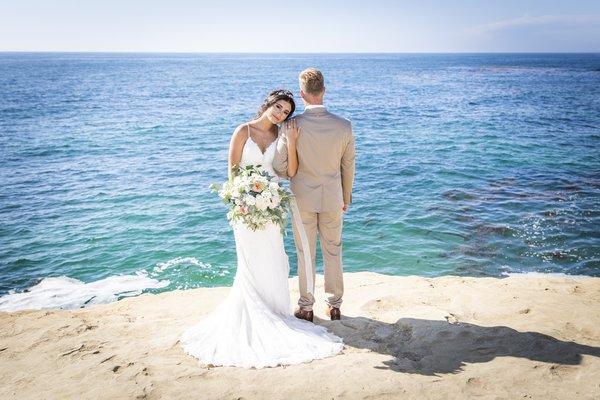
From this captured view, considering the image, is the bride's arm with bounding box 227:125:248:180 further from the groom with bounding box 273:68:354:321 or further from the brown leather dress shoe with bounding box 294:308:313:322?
the brown leather dress shoe with bounding box 294:308:313:322

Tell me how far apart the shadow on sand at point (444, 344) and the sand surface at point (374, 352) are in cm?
1

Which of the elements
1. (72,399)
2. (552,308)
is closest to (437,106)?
(552,308)

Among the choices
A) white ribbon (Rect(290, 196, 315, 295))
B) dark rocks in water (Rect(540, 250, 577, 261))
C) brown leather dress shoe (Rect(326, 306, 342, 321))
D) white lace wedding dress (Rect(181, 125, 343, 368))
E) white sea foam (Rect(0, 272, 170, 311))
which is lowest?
white sea foam (Rect(0, 272, 170, 311))

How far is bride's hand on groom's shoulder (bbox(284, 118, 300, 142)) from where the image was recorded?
4.86 m

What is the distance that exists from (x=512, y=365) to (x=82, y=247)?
10.6 m

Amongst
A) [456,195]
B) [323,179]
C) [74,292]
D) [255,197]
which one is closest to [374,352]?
[323,179]

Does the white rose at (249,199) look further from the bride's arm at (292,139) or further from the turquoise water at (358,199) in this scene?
the turquoise water at (358,199)

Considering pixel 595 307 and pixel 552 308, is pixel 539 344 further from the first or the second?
pixel 595 307

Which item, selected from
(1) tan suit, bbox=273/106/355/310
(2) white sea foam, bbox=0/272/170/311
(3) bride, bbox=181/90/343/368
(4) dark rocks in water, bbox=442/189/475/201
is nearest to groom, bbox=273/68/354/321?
(1) tan suit, bbox=273/106/355/310

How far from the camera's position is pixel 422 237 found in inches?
445

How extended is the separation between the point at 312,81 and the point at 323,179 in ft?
3.80

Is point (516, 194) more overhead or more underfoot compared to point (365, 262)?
more overhead

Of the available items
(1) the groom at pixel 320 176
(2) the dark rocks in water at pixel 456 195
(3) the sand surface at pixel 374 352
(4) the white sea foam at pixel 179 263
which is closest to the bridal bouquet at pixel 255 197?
(1) the groom at pixel 320 176

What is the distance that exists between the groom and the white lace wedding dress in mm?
292
